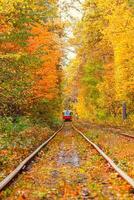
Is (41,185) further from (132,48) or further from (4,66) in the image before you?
(132,48)

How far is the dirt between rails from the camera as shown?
31.5 feet

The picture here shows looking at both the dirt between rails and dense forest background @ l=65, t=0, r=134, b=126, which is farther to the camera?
dense forest background @ l=65, t=0, r=134, b=126

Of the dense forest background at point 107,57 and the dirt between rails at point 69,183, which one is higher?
the dense forest background at point 107,57

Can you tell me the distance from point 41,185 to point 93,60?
5261cm

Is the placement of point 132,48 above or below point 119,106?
above

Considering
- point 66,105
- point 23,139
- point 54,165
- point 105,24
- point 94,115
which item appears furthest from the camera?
point 66,105

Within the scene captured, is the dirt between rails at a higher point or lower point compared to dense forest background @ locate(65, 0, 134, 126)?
lower

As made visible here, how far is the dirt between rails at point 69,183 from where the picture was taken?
9.60 m

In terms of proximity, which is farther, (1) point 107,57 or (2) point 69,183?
(1) point 107,57

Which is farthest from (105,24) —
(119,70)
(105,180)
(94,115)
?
(105,180)

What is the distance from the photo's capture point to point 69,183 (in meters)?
11.2

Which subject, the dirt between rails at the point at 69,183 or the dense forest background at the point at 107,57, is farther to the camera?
the dense forest background at the point at 107,57

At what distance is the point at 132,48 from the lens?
37.8 metres

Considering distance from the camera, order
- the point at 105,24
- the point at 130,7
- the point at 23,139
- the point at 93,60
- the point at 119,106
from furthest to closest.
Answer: the point at 93,60 < the point at 119,106 < the point at 105,24 < the point at 130,7 < the point at 23,139
